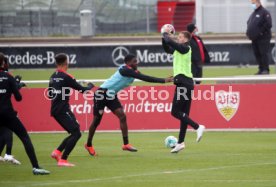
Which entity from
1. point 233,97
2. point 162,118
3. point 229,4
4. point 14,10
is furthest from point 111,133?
point 229,4

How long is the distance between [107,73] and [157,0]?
7484mm

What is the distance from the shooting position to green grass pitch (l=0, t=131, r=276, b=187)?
542 inches

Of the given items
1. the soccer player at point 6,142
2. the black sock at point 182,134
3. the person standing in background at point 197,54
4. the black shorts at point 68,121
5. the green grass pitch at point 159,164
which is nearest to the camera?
the green grass pitch at point 159,164

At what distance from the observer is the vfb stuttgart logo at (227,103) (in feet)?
70.2

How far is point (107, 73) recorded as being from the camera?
3175 centimetres

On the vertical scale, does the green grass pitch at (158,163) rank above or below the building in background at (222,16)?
below

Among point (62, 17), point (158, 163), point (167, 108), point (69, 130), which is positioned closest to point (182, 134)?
point (158, 163)

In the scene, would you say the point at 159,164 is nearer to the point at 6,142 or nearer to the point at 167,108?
the point at 6,142

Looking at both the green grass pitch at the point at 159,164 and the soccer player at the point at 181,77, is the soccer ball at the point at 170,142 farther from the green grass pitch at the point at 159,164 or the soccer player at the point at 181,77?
the soccer player at the point at 181,77

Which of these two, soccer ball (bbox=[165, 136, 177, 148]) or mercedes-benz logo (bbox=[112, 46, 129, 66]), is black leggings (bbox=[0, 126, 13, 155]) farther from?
mercedes-benz logo (bbox=[112, 46, 129, 66])

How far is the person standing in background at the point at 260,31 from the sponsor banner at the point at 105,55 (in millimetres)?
8405

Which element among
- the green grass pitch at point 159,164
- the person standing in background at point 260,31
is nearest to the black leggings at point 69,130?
the green grass pitch at point 159,164

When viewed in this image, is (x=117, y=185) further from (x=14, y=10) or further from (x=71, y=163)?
(x=14, y=10)

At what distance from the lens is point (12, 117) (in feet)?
48.2
